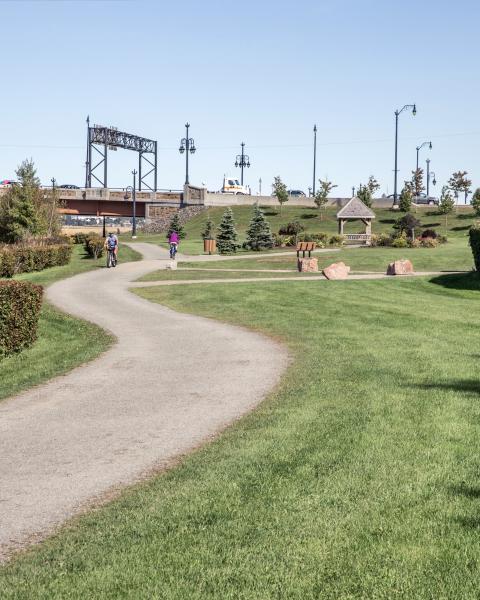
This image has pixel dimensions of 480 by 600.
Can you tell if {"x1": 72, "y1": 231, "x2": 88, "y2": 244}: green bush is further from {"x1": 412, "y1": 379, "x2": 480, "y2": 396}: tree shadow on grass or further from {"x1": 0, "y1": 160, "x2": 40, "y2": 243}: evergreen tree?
{"x1": 412, "y1": 379, "x2": 480, "y2": 396}: tree shadow on grass

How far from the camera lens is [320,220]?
88.2 m

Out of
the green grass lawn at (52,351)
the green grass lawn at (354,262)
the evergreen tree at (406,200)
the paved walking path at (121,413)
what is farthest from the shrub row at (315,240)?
the paved walking path at (121,413)

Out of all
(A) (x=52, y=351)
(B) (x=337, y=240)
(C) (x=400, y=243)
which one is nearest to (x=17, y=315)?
(A) (x=52, y=351)

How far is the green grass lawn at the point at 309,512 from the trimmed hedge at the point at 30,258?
25.1 m

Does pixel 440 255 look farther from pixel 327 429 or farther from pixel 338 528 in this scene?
pixel 338 528

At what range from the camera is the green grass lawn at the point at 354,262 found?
32.4 meters

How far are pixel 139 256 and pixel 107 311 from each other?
1007 inches

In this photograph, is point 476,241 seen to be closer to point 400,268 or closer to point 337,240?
point 400,268

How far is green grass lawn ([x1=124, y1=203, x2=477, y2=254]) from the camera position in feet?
251

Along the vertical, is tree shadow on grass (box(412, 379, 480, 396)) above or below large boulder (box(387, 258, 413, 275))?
below

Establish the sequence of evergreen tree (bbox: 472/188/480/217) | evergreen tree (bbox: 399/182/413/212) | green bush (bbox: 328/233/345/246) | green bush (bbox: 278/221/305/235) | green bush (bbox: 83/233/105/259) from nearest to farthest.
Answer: green bush (bbox: 83/233/105/259)
green bush (bbox: 328/233/345/246)
green bush (bbox: 278/221/305/235)
evergreen tree (bbox: 472/188/480/217)
evergreen tree (bbox: 399/182/413/212)

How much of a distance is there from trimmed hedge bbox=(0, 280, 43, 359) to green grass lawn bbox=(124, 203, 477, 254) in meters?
54.4

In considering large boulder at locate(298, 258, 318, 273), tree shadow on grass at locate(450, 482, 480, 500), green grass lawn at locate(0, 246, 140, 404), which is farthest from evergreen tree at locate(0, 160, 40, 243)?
tree shadow on grass at locate(450, 482, 480, 500)

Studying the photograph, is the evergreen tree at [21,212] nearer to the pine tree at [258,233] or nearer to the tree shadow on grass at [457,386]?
the pine tree at [258,233]
